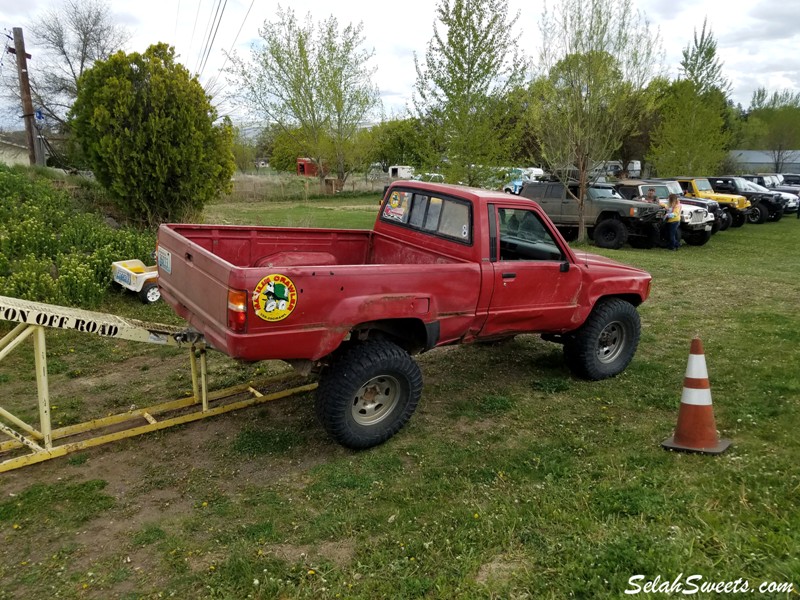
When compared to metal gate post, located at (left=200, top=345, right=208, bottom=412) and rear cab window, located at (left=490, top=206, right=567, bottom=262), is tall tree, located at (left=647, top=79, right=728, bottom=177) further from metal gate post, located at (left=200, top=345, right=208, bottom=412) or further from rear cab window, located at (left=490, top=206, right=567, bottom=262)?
metal gate post, located at (left=200, top=345, right=208, bottom=412)

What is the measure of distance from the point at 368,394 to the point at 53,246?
6.12 metres

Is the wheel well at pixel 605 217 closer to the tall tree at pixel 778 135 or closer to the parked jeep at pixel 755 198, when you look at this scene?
the parked jeep at pixel 755 198

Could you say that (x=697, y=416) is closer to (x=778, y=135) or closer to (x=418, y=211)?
(x=418, y=211)

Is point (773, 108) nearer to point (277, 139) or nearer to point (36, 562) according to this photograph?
point (277, 139)

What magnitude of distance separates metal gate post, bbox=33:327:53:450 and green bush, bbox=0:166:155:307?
338cm

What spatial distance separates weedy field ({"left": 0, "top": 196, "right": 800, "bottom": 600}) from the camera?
9.20ft

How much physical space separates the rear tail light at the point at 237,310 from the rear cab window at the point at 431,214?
192cm

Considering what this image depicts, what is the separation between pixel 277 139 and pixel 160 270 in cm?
4017

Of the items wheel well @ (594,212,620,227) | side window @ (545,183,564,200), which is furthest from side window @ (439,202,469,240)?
side window @ (545,183,564,200)

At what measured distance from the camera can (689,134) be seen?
24.0 metres

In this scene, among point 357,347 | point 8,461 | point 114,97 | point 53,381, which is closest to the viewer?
point 8,461

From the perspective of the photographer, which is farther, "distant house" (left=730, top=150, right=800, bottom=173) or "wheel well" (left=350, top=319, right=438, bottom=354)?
"distant house" (left=730, top=150, right=800, bottom=173)

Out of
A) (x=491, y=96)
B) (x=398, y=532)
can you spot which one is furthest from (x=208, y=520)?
(x=491, y=96)

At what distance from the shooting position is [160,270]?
4.69m
